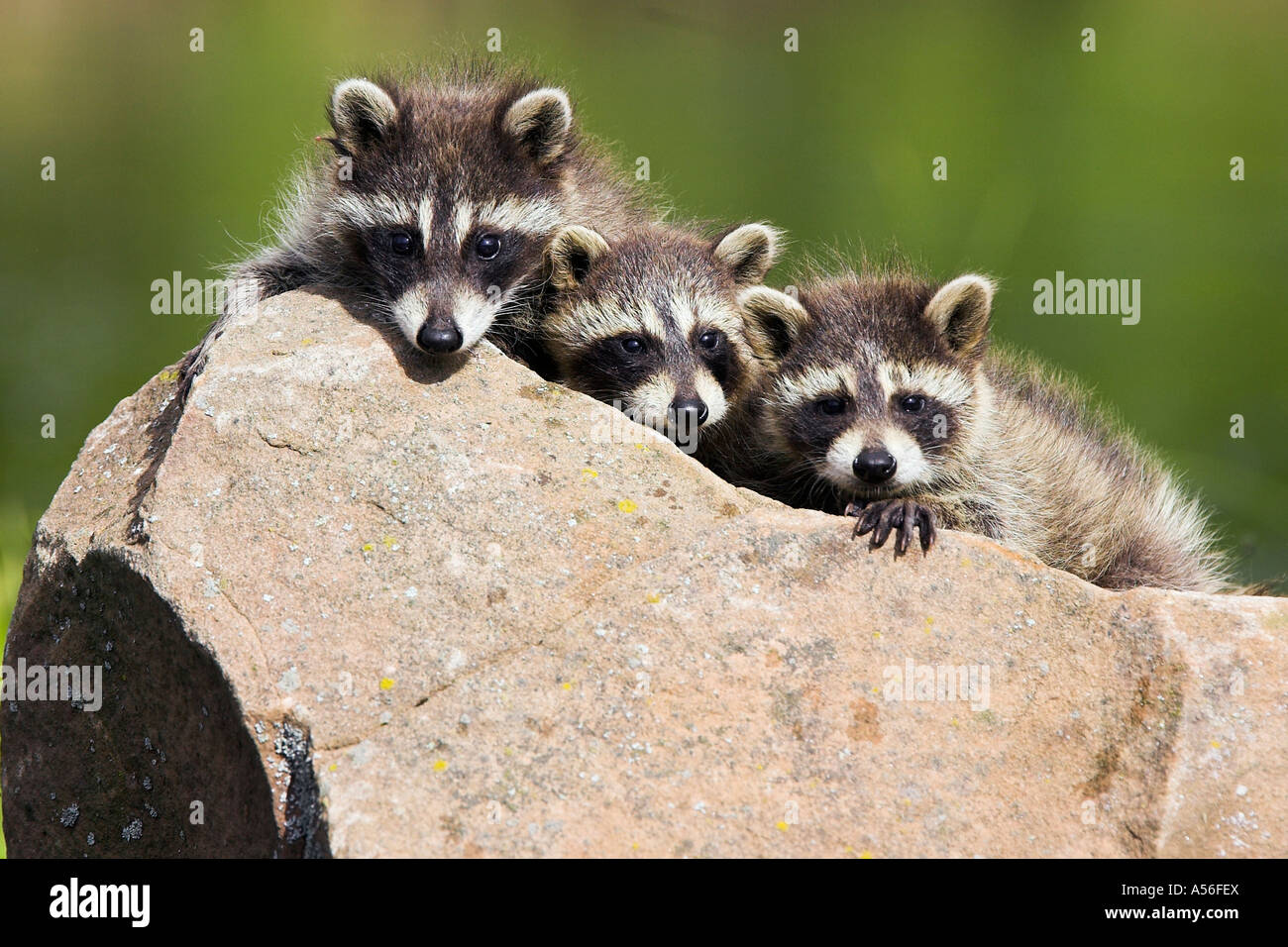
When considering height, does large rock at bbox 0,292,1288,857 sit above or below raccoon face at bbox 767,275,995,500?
below

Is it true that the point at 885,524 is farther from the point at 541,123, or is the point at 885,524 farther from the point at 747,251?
the point at 541,123

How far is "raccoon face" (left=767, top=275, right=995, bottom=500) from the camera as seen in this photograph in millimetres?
5934

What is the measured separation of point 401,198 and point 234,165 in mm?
5471

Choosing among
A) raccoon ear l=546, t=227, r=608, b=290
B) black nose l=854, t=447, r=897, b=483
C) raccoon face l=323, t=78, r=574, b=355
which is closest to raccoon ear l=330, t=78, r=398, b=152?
raccoon face l=323, t=78, r=574, b=355

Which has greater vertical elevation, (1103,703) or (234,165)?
(234,165)

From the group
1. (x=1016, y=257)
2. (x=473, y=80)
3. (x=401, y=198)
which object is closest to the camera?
(x=401, y=198)

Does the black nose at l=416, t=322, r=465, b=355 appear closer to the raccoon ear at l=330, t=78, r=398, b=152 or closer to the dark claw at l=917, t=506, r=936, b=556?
the raccoon ear at l=330, t=78, r=398, b=152

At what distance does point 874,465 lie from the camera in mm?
5676

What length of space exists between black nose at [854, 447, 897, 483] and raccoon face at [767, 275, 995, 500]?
0.34 ft

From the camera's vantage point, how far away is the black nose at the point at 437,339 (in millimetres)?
5113

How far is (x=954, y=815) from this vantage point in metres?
3.96

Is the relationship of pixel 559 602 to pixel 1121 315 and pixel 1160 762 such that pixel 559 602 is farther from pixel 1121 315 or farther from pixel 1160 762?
pixel 1121 315

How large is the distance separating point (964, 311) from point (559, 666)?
3.03 meters

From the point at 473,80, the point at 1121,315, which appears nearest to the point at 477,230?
the point at 473,80
